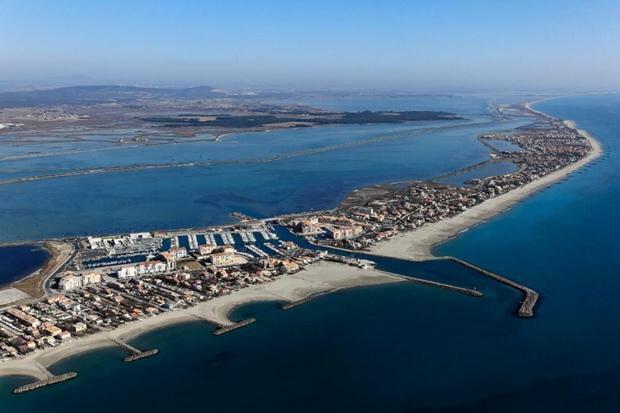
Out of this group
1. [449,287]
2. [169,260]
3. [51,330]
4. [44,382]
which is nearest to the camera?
[44,382]

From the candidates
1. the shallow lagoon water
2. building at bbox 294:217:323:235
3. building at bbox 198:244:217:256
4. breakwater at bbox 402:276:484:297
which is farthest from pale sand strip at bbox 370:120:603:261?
the shallow lagoon water

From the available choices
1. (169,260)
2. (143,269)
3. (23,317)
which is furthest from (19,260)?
(23,317)

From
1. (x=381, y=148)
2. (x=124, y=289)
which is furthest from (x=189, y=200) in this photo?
(x=381, y=148)

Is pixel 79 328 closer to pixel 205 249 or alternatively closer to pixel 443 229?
pixel 205 249

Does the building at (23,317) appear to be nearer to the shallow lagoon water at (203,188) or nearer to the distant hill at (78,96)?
the shallow lagoon water at (203,188)

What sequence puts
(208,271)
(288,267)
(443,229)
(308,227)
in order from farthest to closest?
(443,229), (308,227), (288,267), (208,271)

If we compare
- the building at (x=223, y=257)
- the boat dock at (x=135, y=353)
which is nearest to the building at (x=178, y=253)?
the building at (x=223, y=257)

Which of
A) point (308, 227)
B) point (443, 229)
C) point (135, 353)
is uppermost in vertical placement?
point (308, 227)

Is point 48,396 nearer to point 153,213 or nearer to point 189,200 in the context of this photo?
point 153,213
